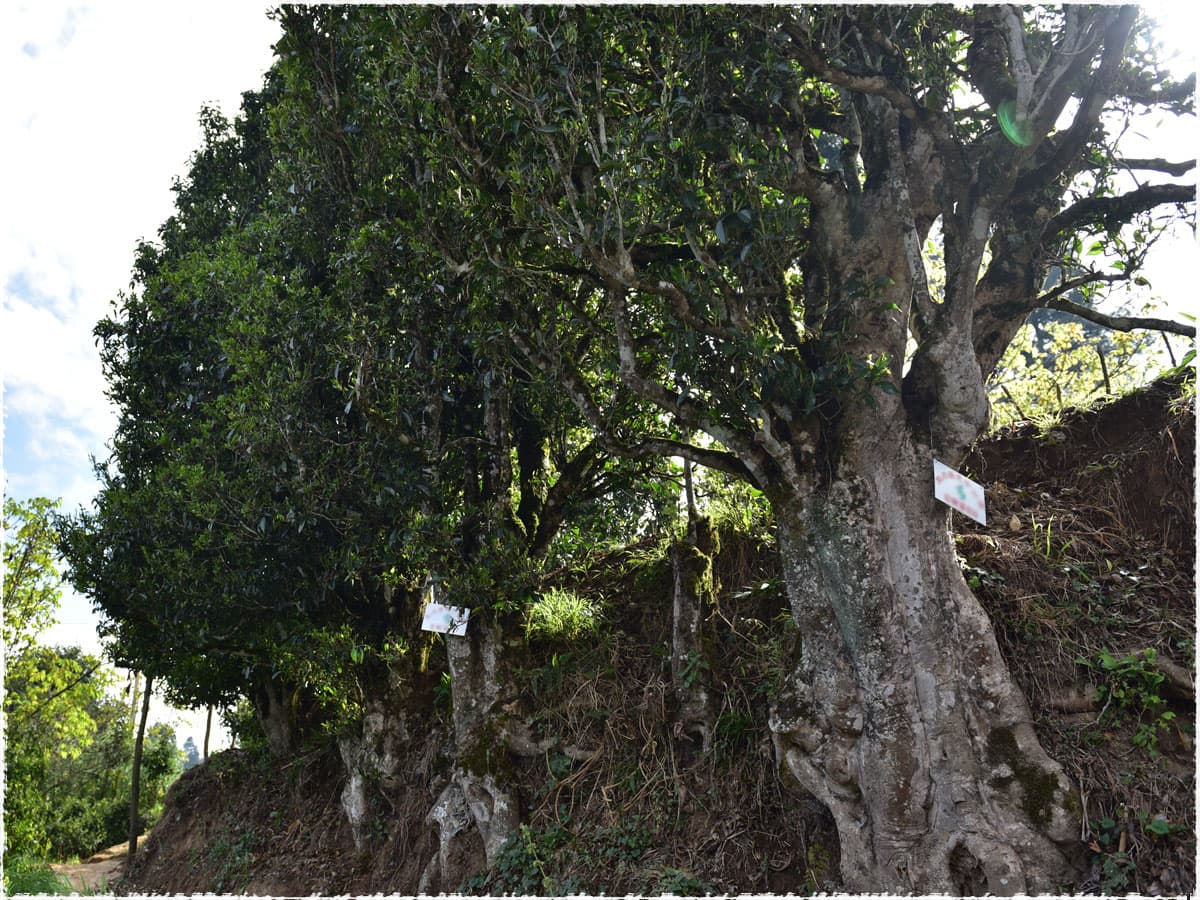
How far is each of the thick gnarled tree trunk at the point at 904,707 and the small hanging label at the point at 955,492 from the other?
10 centimetres

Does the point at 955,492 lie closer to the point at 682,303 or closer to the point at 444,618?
the point at 682,303

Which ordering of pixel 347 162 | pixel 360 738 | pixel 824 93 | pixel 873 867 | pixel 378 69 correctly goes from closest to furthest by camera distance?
pixel 873 867 < pixel 378 69 < pixel 824 93 < pixel 347 162 < pixel 360 738

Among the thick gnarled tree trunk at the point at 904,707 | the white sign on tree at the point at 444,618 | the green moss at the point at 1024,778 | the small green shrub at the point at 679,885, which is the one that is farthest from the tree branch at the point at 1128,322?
the white sign on tree at the point at 444,618

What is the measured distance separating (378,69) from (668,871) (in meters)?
5.99

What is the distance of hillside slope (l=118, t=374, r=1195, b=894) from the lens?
4852 mm

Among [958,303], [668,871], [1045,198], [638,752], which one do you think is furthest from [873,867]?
[1045,198]

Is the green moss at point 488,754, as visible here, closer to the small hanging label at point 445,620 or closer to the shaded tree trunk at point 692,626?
the small hanging label at point 445,620

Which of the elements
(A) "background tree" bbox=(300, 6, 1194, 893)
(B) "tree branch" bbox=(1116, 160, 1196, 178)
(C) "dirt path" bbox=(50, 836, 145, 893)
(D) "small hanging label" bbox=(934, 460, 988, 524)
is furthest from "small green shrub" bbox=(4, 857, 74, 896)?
(B) "tree branch" bbox=(1116, 160, 1196, 178)

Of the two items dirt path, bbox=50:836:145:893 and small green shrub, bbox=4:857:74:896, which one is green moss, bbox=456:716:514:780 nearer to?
small green shrub, bbox=4:857:74:896

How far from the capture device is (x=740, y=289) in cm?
512

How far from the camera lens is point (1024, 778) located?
15.2 ft

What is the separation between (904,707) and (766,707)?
55.0 inches

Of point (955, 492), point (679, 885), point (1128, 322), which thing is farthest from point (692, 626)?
point (1128, 322)

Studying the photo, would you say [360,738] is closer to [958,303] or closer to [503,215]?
[503,215]
